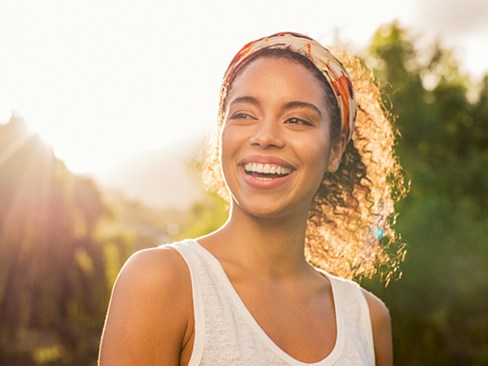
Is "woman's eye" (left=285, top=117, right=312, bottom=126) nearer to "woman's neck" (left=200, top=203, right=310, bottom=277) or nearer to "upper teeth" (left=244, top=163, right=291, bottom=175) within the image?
"upper teeth" (left=244, top=163, right=291, bottom=175)

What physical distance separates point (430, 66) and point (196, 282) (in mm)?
32535

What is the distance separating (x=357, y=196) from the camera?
123 inches

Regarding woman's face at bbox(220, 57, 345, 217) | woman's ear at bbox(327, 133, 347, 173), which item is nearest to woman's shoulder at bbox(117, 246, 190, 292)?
woman's face at bbox(220, 57, 345, 217)

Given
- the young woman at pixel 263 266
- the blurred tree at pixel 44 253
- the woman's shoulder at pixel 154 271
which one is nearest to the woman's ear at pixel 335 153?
the young woman at pixel 263 266

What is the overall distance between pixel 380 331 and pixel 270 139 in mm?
762

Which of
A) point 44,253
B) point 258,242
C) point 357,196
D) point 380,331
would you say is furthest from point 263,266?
point 44,253

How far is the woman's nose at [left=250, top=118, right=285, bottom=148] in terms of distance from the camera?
2.34 meters

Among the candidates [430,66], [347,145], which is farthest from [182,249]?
[430,66]

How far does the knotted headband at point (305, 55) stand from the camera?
2.48m

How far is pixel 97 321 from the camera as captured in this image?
20922 mm

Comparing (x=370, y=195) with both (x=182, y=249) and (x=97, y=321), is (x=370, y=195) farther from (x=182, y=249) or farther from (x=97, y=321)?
(x=97, y=321)

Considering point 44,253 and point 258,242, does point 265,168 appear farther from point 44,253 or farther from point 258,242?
point 44,253

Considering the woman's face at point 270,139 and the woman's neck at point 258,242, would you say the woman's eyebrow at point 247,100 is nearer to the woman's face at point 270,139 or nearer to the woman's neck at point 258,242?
the woman's face at point 270,139

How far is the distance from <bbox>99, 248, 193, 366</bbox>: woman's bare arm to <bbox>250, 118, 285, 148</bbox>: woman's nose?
423 mm
